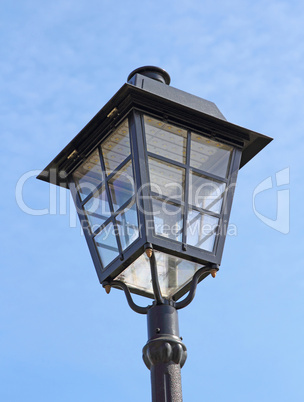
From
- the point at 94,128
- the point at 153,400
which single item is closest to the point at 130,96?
the point at 94,128

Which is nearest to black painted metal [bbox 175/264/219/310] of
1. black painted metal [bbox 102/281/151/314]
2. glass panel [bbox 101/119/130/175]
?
black painted metal [bbox 102/281/151/314]

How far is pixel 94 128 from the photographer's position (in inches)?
269

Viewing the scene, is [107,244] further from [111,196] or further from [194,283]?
[194,283]

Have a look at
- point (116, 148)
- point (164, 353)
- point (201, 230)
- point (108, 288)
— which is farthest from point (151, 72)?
point (164, 353)

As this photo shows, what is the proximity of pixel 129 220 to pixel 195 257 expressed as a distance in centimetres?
57

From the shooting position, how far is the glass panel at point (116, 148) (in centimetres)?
657

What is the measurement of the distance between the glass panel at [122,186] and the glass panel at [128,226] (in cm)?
10

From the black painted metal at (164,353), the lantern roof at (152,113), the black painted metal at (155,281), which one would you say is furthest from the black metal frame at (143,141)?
the black painted metal at (164,353)

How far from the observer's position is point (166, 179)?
20.9 feet

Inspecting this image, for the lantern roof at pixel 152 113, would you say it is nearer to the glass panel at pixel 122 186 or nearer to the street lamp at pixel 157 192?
the street lamp at pixel 157 192

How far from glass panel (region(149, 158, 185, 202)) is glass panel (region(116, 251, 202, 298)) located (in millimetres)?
476

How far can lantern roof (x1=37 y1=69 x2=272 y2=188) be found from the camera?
21.7ft

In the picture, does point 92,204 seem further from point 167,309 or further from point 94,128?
point 167,309

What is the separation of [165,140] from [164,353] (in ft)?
5.67
